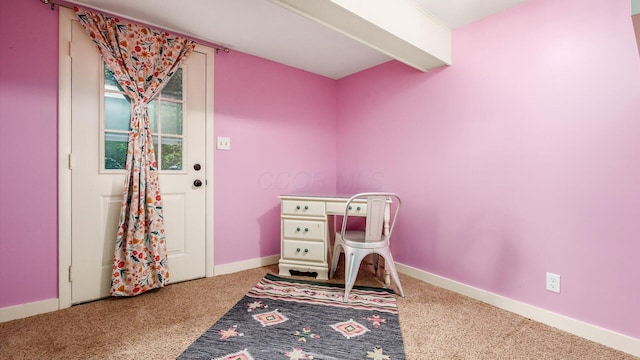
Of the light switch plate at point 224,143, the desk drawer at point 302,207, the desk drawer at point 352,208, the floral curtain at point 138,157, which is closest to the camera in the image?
the floral curtain at point 138,157

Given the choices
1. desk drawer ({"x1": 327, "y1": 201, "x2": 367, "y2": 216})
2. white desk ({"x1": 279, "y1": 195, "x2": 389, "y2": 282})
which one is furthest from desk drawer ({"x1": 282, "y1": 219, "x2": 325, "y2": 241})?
desk drawer ({"x1": 327, "y1": 201, "x2": 367, "y2": 216})

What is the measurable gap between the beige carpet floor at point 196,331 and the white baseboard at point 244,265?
40cm

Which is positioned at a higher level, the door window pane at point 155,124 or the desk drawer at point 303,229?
the door window pane at point 155,124

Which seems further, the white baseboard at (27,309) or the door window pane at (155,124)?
the door window pane at (155,124)

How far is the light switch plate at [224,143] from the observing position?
2.59m

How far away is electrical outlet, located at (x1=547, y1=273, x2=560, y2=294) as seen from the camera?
175 cm

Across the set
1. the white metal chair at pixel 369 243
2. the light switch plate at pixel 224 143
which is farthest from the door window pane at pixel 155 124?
the white metal chair at pixel 369 243

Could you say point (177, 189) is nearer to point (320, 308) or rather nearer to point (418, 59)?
point (320, 308)

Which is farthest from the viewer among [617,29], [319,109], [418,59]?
[319,109]

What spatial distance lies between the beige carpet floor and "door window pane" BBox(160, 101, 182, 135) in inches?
51.6

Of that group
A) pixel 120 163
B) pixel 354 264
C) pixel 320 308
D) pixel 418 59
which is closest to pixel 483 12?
pixel 418 59

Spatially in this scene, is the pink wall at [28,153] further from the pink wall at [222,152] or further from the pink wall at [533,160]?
the pink wall at [533,160]

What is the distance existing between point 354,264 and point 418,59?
1.70 metres

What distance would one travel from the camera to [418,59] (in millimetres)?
2256
